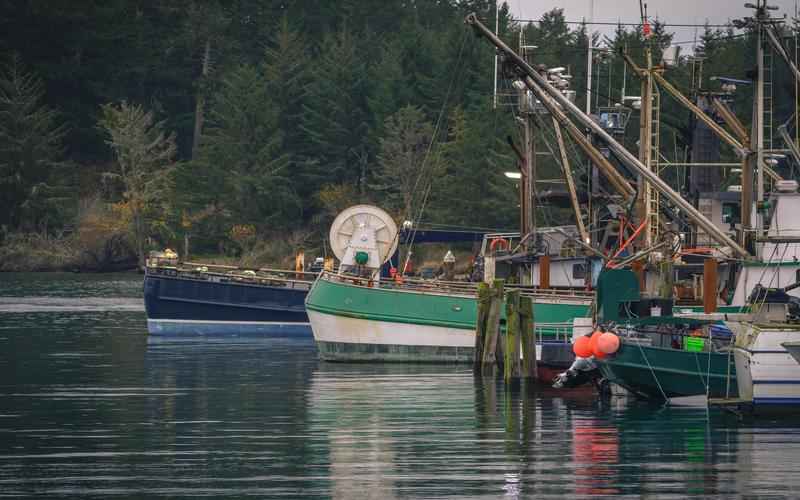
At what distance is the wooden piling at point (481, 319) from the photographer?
42438 mm

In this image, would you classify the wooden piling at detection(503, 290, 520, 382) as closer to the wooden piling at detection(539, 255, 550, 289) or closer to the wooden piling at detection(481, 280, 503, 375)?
the wooden piling at detection(481, 280, 503, 375)

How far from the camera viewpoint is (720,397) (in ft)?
114

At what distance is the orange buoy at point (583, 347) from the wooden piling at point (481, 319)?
5.34m

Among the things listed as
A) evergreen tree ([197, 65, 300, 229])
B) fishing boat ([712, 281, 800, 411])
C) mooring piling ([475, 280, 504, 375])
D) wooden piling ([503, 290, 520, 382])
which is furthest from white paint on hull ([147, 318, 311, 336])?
evergreen tree ([197, 65, 300, 229])

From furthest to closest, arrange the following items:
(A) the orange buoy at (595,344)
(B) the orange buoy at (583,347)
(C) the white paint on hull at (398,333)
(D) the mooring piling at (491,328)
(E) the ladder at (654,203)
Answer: (C) the white paint on hull at (398,333), (E) the ladder at (654,203), (D) the mooring piling at (491,328), (B) the orange buoy at (583,347), (A) the orange buoy at (595,344)

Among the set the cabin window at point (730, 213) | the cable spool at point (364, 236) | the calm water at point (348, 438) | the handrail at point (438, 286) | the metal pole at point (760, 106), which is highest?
the metal pole at point (760, 106)

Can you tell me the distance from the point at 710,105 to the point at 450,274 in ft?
36.6

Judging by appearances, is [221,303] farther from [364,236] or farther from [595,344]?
[595,344]

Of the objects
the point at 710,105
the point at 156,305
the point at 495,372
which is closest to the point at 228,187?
the point at 156,305

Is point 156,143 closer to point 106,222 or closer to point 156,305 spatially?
point 106,222

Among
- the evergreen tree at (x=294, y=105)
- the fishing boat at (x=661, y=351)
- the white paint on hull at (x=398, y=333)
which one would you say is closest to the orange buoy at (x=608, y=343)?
the fishing boat at (x=661, y=351)

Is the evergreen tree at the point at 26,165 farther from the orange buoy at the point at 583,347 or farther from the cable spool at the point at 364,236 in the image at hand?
the orange buoy at the point at 583,347

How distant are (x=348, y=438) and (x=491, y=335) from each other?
13.1m

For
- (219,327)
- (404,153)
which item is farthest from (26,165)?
(219,327)
